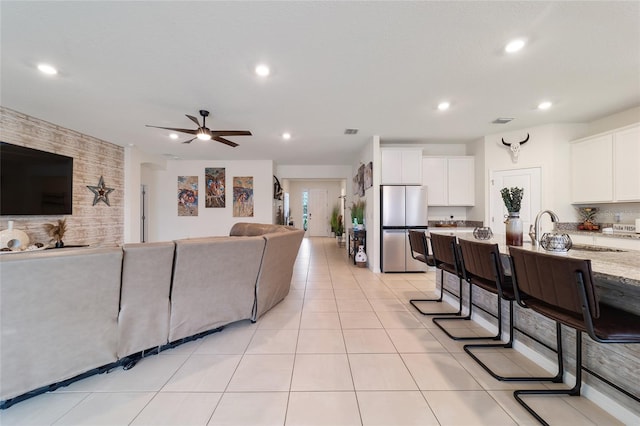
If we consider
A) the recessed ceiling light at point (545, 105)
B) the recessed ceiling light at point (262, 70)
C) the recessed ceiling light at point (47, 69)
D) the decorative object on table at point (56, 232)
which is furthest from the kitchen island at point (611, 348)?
the decorative object on table at point (56, 232)

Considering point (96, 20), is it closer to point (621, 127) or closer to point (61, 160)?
point (61, 160)

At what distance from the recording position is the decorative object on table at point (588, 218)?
3748mm

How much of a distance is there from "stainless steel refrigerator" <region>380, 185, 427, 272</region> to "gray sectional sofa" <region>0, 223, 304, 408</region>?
282cm

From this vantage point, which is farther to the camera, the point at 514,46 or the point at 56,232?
the point at 56,232

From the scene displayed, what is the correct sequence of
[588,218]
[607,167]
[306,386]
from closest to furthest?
[306,386], [607,167], [588,218]

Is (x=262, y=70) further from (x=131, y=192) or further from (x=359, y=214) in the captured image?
(x=131, y=192)

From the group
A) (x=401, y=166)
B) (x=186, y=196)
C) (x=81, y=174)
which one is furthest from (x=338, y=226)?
(x=81, y=174)

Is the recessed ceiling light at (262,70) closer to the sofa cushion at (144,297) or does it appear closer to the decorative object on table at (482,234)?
the sofa cushion at (144,297)

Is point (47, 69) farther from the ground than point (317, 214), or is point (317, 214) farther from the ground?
point (47, 69)

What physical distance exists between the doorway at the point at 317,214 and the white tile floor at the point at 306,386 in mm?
8171

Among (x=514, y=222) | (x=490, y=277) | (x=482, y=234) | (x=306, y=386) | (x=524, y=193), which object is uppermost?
(x=524, y=193)

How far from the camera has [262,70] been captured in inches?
94.7

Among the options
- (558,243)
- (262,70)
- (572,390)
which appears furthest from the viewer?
(262,70)

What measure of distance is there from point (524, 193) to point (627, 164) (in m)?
1.18
